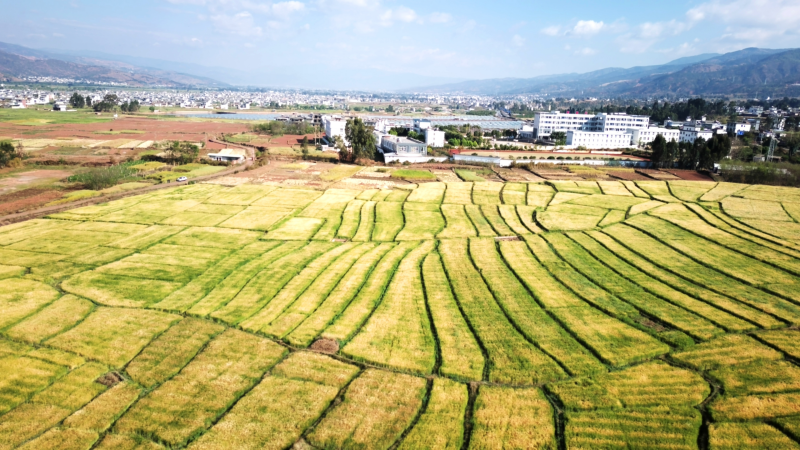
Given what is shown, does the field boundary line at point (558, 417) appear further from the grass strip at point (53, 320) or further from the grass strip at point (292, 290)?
the grass strip at point (53, 320)

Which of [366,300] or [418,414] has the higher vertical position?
[366,300]

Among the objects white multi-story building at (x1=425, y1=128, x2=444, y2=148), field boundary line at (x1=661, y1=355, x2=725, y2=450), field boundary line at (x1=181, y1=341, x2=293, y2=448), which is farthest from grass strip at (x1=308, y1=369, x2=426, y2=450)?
white multi-story building at (x1=425, y1=128, x2=444, y2=148)

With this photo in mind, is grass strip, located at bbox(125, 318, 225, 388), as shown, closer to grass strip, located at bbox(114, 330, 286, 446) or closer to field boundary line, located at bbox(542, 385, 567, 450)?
grass strip, located at bbox(114, 330, 286, 446)

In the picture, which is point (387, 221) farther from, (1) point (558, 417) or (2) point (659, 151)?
(2) point (659, 151)

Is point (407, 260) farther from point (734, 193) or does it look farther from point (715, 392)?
point (734, 193)

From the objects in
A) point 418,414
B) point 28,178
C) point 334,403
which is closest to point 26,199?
point 28,178

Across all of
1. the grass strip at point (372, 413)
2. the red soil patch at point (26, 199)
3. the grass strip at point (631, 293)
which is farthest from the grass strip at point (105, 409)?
the red soil patch at point (26, 199)
